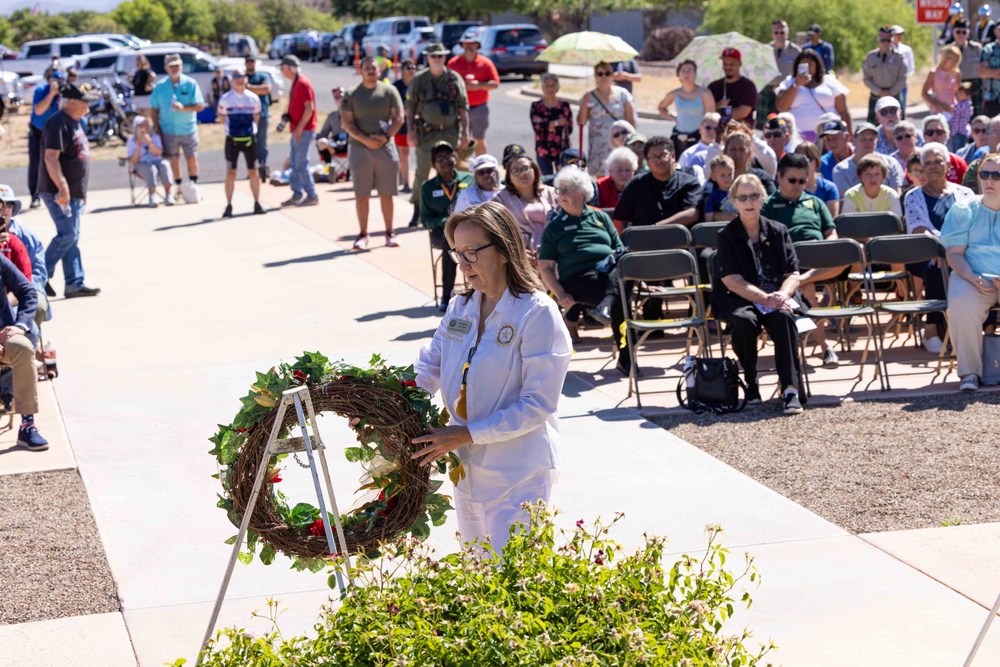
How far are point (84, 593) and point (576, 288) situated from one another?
4.96 metres

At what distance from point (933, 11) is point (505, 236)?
18090 millimetres

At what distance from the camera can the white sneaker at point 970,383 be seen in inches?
357

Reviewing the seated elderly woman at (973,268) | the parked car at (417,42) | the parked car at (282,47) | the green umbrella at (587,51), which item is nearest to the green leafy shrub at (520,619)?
the seated elderly woman at (973,268)

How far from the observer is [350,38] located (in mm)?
58062

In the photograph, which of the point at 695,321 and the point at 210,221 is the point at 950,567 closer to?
the point at 695,321

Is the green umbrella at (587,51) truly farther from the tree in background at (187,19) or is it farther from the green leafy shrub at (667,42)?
the tree in background at (187,19)

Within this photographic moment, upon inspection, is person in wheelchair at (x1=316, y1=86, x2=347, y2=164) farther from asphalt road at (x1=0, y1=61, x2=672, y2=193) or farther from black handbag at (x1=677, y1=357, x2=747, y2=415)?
black handbag at (x1=677, y1=357, x2=747, y2=415)

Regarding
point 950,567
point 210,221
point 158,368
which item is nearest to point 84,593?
point 950,567

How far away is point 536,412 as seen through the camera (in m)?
4.39

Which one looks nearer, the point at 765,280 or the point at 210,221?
the point at 765,280

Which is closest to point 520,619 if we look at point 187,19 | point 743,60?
point 743,60

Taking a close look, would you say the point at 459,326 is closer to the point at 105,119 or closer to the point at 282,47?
the point at 105,119

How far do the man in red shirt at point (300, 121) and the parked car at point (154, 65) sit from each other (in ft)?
60.1

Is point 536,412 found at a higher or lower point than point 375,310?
higher
